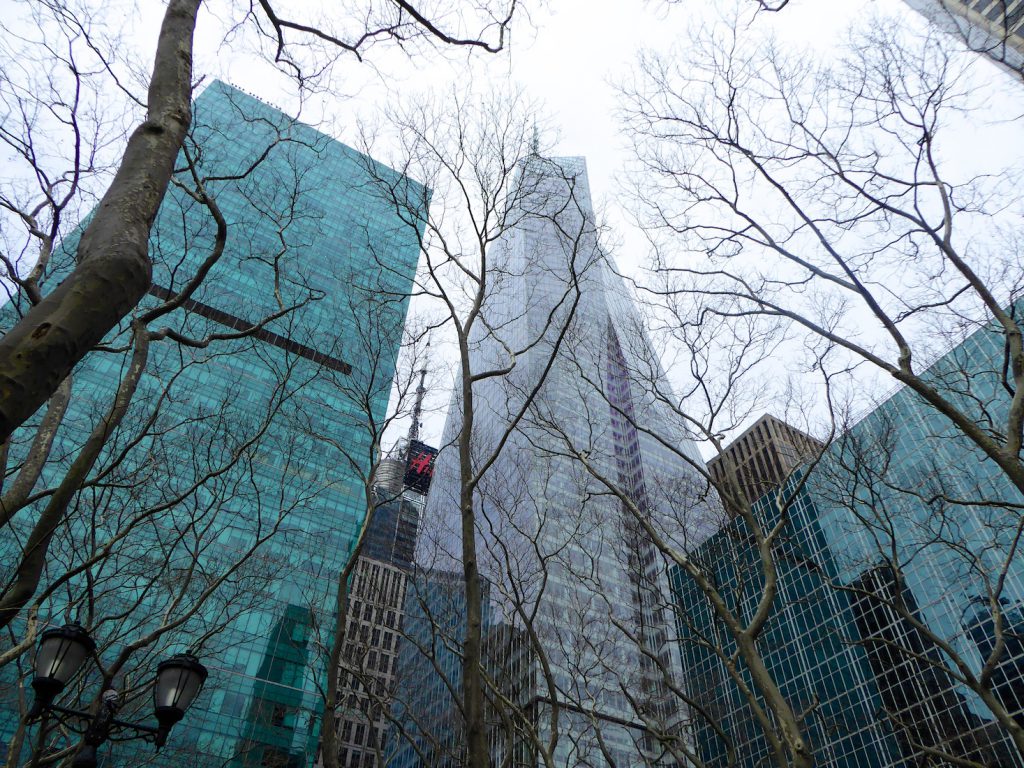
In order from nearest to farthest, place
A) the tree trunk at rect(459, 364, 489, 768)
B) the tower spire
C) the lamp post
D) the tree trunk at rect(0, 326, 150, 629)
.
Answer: the tree trunk at rect(0, 326, 150, 629)
the tree trunk at rect(459, 364, 489, 768)
the lamp post
the tower spire

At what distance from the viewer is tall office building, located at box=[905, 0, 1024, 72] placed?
6859 mm

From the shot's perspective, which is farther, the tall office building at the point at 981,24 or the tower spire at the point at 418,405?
the tower spire at the point at 418,405

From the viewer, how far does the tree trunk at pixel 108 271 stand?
2.12 metres

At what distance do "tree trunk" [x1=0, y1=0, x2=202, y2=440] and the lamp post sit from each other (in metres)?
3.39

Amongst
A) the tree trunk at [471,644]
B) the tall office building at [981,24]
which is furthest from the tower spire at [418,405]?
the tall office building at [981,24]

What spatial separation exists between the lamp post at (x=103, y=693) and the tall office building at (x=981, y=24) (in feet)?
31.3

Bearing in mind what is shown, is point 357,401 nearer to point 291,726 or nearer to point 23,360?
point 23,360

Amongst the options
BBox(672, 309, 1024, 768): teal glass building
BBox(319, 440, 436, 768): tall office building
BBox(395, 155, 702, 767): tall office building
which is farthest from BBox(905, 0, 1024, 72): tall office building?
BBox(672, 309, 1024, 768): teal glass building

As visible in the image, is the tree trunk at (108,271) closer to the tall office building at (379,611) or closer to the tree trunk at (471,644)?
the tree trunk at (471,644)

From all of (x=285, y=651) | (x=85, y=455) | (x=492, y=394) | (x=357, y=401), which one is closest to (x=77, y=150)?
(x=357, y=401)

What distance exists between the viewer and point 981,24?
24.9 ft

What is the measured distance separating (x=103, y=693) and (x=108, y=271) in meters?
4.42

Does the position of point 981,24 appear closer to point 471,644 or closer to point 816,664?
point 471,644

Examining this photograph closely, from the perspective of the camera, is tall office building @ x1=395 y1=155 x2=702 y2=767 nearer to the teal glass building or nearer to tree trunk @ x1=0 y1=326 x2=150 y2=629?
tree trunk @ x1=0 y1=326 x2=150 y2=629
